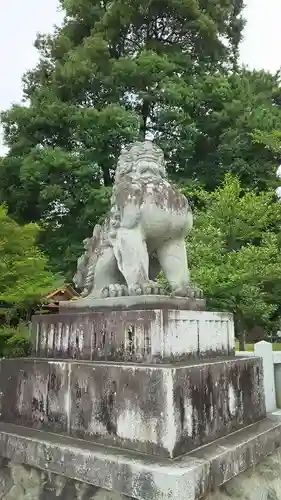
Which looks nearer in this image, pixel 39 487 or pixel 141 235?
pixel 39 487

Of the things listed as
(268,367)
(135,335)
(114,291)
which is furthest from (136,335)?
(268,367)

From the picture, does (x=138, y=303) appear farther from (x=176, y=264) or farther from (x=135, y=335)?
(x=176, y=264)

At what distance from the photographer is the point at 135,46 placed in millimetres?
15523

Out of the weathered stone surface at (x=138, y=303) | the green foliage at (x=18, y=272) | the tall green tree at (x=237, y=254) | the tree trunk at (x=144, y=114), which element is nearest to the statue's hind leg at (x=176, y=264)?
the weathered stone surface at (x=138, y=303)

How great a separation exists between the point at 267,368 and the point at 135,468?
3.88 metres

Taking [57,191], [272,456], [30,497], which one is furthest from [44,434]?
[57,191]

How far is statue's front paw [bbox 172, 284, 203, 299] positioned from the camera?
3.03 m

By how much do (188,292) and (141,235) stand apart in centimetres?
58

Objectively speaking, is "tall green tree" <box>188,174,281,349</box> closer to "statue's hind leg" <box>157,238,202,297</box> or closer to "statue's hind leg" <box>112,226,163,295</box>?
"statue's hind leg" <box>157,238,202,297</box>

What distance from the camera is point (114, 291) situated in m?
3.03

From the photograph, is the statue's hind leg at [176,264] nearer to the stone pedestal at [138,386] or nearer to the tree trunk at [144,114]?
the stone pedestal at [138,386]

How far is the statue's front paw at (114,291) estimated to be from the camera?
3004 mm

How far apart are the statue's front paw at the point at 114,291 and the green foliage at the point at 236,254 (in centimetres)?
610

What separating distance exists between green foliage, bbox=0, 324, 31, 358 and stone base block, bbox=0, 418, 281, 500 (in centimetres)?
374
